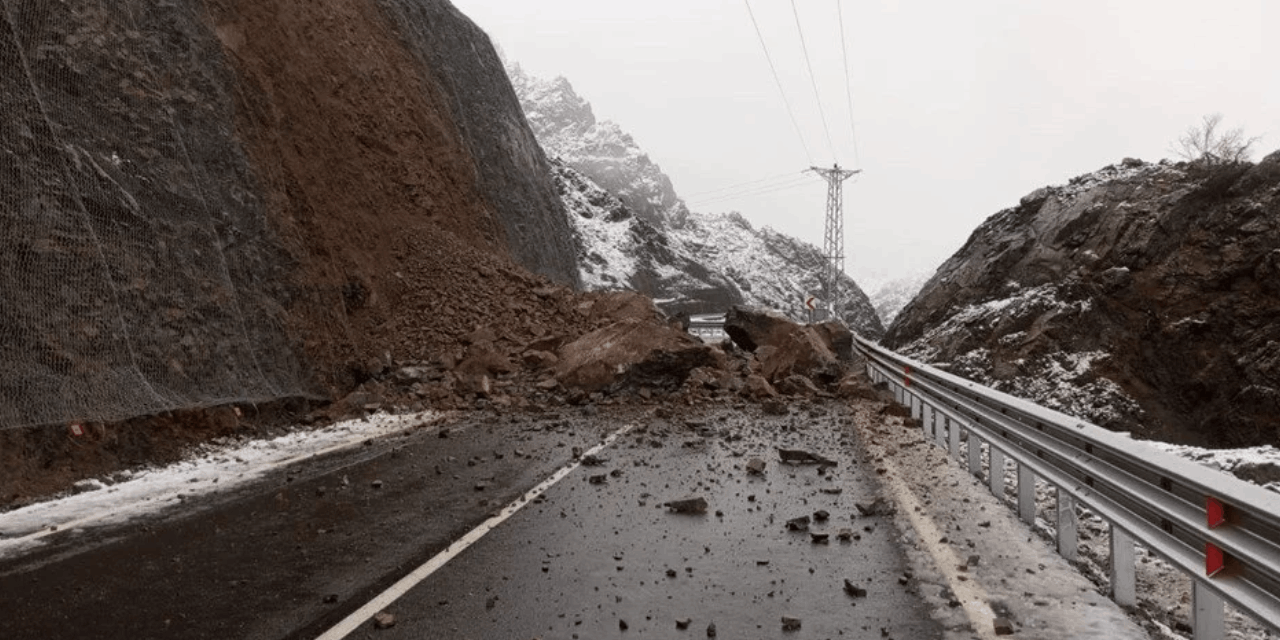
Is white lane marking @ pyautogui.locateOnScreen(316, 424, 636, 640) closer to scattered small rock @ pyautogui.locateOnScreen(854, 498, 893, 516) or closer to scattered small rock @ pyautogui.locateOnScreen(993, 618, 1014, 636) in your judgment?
scattered small rock @ pyautogui.locateOnScreen(854, 498, 893, 516)

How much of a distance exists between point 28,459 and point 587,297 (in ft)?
54.4

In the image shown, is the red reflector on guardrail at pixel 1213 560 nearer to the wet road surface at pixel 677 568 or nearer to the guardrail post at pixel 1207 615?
the guardrail post at pixel 1207 615

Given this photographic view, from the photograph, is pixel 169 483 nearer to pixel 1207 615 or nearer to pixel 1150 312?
pixel 1207 615

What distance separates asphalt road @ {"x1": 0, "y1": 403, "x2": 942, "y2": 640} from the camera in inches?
173

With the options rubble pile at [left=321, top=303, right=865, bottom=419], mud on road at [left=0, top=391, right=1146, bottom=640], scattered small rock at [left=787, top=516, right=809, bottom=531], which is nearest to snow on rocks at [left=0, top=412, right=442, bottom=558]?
mud on road at [left=0, top=391, right=1146, bottom=640]

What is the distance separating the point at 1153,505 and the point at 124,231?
1131cm

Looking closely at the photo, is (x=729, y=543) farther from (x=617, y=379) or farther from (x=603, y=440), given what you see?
(x=617, y=379)

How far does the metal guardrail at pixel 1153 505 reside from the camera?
3.35m

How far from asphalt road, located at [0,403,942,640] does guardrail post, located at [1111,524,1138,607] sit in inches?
44.0

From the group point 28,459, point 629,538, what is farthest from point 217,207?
point 629,538

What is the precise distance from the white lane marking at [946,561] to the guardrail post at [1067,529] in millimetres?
717

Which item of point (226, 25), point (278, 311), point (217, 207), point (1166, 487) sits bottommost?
point (1166, 487)

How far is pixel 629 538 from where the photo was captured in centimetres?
616

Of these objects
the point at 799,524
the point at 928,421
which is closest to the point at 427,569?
the point at 799,524
